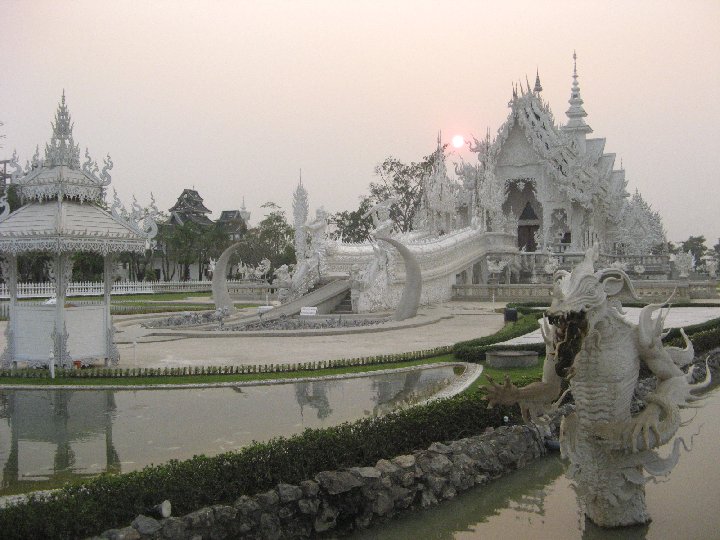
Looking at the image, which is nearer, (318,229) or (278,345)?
(278,345)

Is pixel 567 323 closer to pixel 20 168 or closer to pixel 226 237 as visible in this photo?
Answer: pixel 20 168

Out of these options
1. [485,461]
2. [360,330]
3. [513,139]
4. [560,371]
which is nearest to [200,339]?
[360,330]

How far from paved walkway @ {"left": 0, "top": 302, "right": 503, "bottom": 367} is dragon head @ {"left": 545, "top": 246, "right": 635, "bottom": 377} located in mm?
9716

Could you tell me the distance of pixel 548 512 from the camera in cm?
801

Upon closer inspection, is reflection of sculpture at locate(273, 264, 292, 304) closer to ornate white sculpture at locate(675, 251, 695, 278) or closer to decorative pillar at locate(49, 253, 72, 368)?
decorative pillar at locate(49, 253, 72, 368)

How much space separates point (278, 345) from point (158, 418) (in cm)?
808

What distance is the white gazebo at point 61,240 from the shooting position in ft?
46.6

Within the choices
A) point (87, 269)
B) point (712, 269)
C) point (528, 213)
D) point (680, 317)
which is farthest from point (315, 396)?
point (712, 269)

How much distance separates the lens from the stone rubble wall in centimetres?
652

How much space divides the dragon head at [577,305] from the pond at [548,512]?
2.09 metres

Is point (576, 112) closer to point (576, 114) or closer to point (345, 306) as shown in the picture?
point (576, 114)

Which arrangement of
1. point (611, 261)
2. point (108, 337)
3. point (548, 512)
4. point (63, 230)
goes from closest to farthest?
point (548, 512), point (63, 230), point (108, 337), point (611, 261)

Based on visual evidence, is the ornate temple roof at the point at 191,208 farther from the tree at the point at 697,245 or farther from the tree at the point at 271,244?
the tree at the point at 697,245

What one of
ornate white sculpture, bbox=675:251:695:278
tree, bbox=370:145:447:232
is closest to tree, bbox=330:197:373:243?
tree, bbox=370:145:447:232
